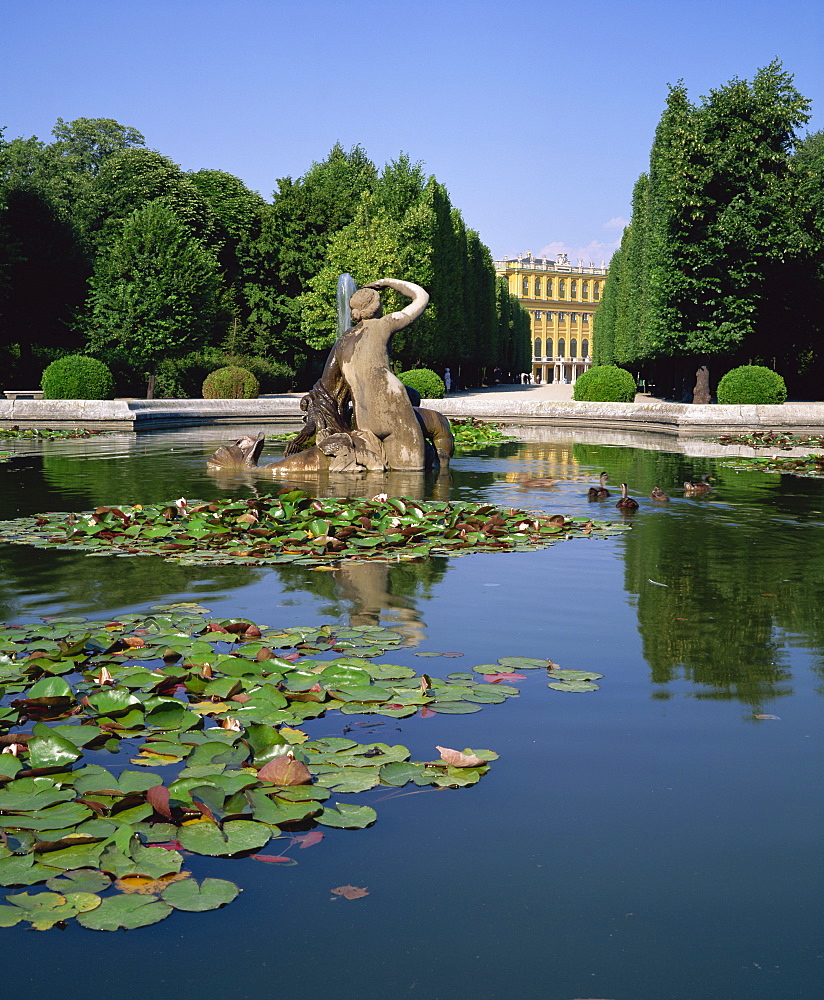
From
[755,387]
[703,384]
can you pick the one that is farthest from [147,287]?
[755,387]

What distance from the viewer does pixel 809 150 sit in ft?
143

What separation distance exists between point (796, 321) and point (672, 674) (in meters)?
31.2

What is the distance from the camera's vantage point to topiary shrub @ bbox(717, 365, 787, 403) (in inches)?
975

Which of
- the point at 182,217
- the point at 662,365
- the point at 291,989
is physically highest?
the point at 182,217

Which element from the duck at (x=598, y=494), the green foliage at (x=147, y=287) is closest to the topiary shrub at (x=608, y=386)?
the green foliage at (x=147, y=287)

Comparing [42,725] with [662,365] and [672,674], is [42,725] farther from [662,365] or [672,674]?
[662,365]

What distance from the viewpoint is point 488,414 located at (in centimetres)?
2742

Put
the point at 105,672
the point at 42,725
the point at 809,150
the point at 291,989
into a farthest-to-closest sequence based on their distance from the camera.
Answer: the point at 809,150 < the point at 105,672 < the point at 42,725 < the point at 291,989

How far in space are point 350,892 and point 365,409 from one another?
10.0 meters

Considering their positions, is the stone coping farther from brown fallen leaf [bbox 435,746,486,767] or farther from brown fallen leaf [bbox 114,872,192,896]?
brown fallen leaf [bbox 114,872,192,896]

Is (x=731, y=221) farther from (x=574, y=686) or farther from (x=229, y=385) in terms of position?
(x=574, y=686)

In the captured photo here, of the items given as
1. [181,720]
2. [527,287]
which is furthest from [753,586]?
[527,287]

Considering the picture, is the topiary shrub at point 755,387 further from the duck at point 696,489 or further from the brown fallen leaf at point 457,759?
the brown fallen leaf at point 457,759

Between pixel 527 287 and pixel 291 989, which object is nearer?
pixel 291 989
